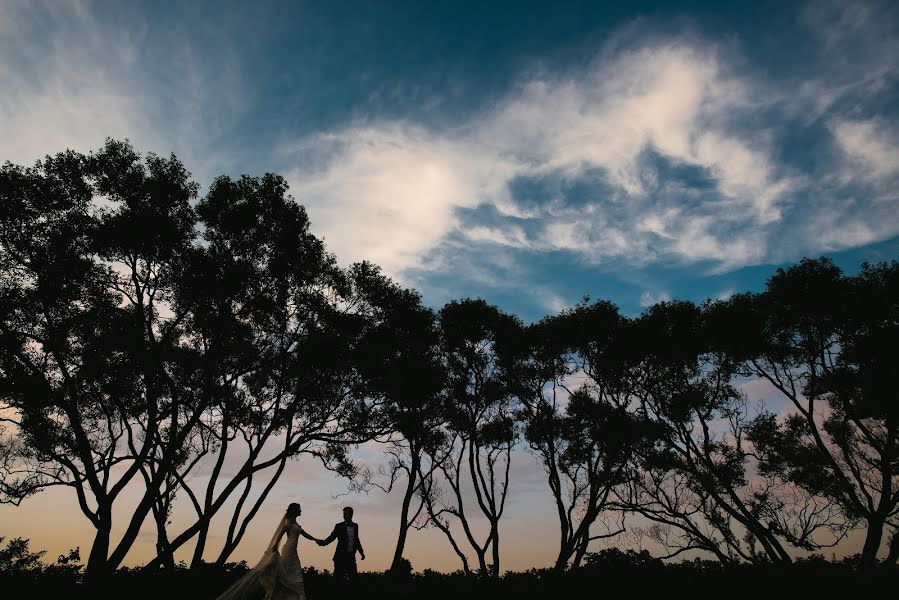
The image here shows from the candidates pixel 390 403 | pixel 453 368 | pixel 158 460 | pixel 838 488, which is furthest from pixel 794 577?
pixel 158 460

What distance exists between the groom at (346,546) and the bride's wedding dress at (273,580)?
1177 mm

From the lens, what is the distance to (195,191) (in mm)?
18828

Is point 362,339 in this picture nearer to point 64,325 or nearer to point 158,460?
point 158,460

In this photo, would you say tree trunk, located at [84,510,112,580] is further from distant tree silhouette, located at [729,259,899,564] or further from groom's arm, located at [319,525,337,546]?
distant tree silhouette, located at [729,259,899,564]

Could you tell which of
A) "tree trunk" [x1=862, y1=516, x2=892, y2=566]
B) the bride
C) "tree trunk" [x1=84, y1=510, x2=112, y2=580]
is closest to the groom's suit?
the bride

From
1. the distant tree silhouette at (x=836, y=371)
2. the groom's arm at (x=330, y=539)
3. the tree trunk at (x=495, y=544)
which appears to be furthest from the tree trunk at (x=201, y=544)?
the distant tree silhouette at (x=836, y=371)

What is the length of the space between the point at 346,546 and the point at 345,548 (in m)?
0.05

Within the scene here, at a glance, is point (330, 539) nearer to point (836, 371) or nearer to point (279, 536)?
point (279, 536)

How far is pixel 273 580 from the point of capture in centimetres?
972

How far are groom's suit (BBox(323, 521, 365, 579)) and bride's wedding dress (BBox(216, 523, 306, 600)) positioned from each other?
116cm

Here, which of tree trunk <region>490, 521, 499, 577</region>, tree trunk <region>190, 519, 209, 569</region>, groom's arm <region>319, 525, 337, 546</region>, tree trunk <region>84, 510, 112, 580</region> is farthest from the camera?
tree trunk <region>490, 521, 499, 577</region>

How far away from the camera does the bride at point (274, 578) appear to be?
31.7 ft

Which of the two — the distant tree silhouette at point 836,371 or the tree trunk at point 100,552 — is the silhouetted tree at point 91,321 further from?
the distant tree silhouette at point 836,371

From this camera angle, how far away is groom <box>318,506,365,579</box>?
11016mm
